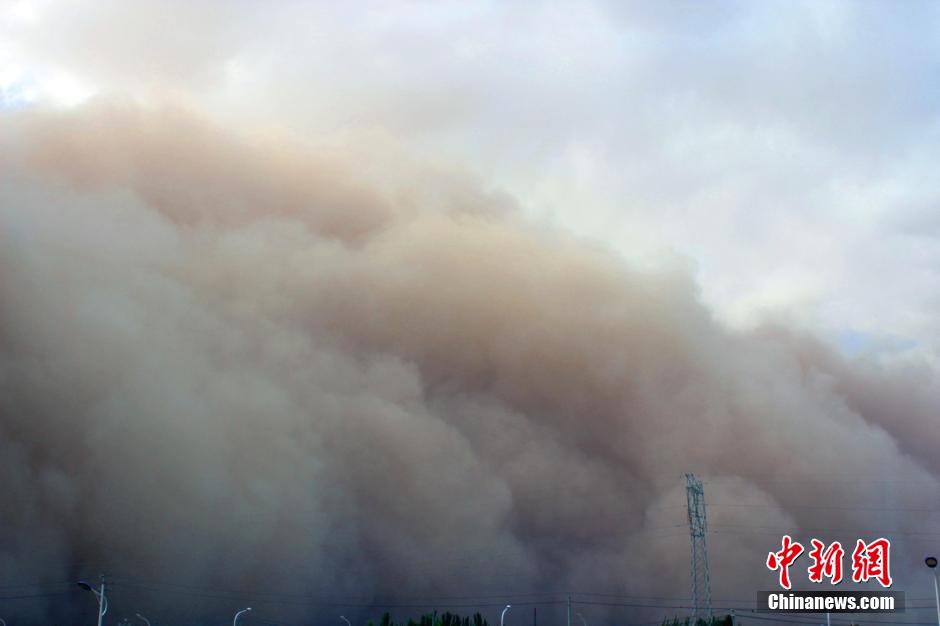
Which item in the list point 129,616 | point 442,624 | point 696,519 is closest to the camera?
point 442,624

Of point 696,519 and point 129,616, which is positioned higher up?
point 696,519

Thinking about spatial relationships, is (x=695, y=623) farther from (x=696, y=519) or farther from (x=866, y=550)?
(x=866, y=550)

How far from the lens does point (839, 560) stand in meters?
36.9

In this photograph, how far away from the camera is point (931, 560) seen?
97.8ft

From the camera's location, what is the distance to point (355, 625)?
→ 91625 mm

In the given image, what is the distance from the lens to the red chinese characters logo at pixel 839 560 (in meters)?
35.8

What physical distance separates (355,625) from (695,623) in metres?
51.5

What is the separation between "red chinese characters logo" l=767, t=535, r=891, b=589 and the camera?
1407 inches

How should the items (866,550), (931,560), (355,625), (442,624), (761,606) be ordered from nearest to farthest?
(931,560)
(866,550)
(761,606)
(442,624)
(355,625)

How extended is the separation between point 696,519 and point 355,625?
1974 inches

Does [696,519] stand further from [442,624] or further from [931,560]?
[931,560]

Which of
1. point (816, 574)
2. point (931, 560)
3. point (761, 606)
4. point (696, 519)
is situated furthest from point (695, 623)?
point (931, 560)

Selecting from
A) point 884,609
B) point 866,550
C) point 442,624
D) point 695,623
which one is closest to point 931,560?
point 866,550

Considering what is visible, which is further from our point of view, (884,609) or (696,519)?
(696,519)
